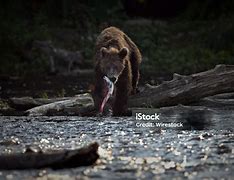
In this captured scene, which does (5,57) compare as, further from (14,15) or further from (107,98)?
(107,98)

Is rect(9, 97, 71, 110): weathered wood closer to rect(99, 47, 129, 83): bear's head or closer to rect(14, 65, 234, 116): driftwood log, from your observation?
rect(14, 65, 234, 116): driftwood log

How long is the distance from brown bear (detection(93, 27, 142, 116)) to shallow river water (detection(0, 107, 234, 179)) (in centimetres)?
32

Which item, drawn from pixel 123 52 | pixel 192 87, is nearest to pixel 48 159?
pixel 123 52

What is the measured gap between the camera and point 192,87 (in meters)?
11.1

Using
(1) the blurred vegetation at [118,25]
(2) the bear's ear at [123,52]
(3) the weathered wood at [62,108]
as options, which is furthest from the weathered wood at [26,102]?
(1) the blurred vegetation at [118,25]

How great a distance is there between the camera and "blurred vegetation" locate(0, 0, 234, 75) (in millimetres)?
25547

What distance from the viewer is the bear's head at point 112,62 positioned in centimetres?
1055

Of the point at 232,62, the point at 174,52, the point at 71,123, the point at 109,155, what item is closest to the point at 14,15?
the point at 174,52

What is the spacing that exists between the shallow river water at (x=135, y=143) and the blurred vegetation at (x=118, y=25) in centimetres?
1318

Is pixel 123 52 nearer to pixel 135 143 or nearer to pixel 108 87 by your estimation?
pixel 108 87

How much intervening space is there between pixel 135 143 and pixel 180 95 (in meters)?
3.27

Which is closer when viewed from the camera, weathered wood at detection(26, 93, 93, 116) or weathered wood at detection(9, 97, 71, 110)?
weathered wood at detection(26, 93, 93, 116)

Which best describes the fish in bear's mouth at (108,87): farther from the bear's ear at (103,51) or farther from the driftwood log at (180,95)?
the driftwood log at (180,95)

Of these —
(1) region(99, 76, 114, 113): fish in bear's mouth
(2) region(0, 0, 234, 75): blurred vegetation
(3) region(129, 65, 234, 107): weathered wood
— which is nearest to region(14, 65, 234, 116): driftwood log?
(3) region(129, 65, 234, 107): weathered wood
